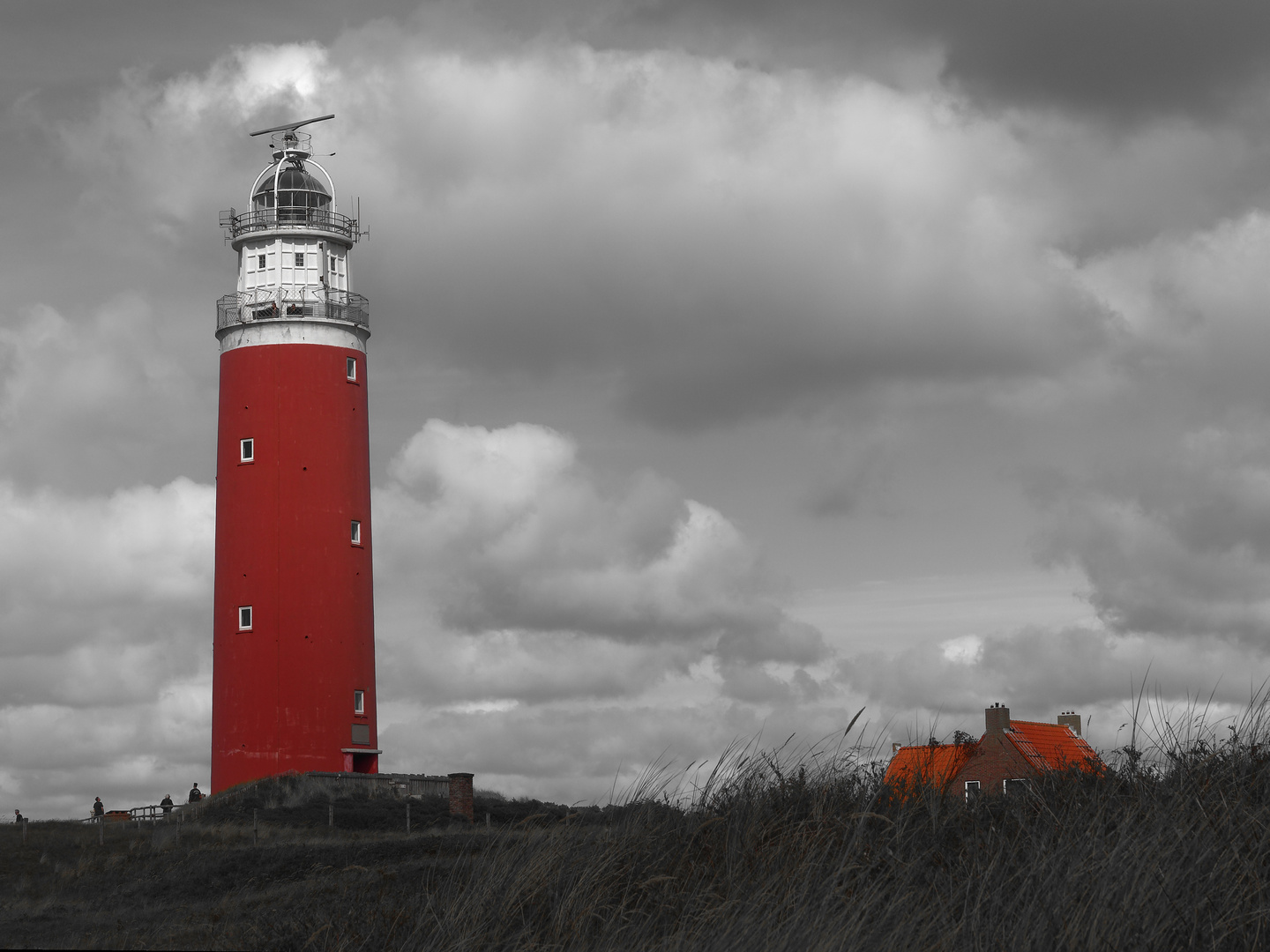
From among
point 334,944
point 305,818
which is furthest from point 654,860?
point 305,818

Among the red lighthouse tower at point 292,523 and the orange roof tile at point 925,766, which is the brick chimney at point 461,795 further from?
the orange roof tile at point 925,766

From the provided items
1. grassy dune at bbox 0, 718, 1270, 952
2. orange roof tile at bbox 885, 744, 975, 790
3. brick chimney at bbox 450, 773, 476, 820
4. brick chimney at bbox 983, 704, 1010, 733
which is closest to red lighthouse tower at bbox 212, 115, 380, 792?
brick chimney at bbox 450, 773, 476, 820

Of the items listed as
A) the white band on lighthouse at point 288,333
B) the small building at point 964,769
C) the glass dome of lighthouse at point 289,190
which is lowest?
the small building at point 964,769

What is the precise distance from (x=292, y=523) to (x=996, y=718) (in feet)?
56.8

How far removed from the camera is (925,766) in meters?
11.0

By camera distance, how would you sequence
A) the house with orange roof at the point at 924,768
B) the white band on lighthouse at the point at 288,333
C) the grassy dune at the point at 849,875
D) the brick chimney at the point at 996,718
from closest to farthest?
the grassy dune at the point at 849,875
the house with orange roof at the point at 924,768
the brick chimney at the point at 996,718
the white band on lighthouse at the point at 288,333

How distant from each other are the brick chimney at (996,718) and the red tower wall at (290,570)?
15.2m

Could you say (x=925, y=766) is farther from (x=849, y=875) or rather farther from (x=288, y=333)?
(x=288, y=333)

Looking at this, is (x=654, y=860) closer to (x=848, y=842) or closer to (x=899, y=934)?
(x=848, y=842)

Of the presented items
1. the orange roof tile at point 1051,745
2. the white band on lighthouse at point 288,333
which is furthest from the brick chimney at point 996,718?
the white band on lighthouse at point 288,333

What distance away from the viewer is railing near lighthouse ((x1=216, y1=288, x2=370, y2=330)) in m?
38.4

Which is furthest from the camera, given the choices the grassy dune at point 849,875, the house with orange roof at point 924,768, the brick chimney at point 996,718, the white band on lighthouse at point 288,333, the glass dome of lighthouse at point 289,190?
the glass dome of lighthouse at point 289,190

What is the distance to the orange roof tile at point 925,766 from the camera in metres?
10.9

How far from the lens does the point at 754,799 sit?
1047cm
